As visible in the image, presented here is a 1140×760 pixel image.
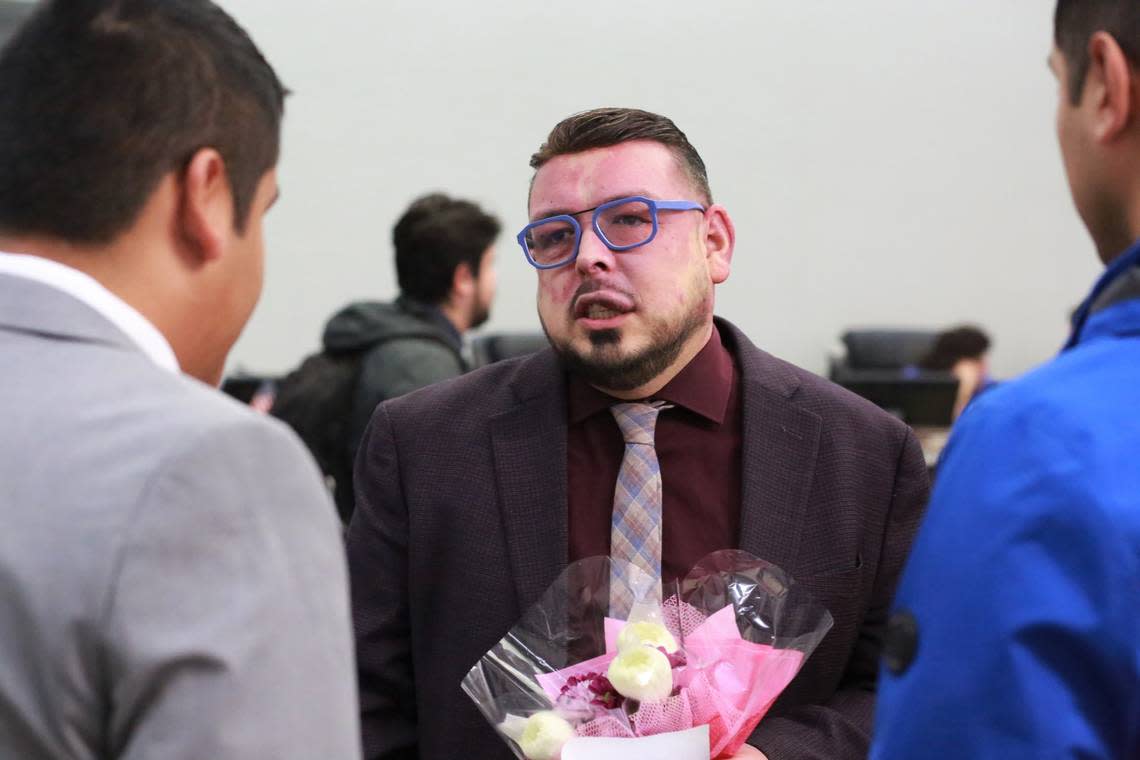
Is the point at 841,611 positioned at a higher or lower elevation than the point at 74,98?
lower

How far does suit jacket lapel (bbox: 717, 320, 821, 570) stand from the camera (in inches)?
72.5

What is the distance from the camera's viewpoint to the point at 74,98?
0.96 m

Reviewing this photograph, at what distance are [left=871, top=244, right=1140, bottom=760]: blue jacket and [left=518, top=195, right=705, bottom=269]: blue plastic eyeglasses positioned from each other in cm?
104

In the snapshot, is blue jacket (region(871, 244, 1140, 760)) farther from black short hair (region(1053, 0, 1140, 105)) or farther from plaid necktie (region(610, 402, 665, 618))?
plaid necktie (region(610, 402, 665, 618))

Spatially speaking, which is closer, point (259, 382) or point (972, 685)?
point (972, 685)

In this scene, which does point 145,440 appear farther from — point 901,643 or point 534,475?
point 534,475

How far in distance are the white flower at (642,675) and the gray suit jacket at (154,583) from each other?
58 centimetres

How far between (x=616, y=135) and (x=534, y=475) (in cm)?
52

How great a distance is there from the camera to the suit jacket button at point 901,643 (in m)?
0.91

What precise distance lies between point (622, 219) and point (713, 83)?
615 cm

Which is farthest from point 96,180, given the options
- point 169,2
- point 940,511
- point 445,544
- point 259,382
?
point 259,382

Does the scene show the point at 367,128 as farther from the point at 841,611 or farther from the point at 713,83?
the point at 841,611

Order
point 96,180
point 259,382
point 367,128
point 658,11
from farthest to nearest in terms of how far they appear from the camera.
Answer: point 658,11 < point 367,128 < point 259,382 < point 96,180

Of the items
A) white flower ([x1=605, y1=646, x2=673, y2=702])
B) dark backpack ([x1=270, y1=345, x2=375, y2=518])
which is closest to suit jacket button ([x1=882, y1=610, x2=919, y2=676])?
white flower ([x1=605, y1=646, x2=673, y2=702])
